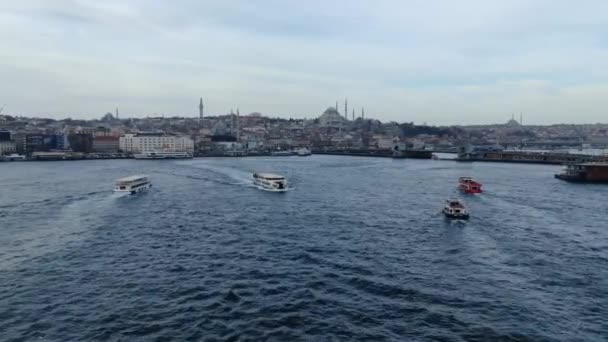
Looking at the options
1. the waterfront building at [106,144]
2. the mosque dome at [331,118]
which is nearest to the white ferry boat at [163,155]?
the waterfront building at [106,144]

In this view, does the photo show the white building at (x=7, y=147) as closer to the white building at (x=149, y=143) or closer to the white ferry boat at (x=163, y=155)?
the white building at (x=149, y=143)

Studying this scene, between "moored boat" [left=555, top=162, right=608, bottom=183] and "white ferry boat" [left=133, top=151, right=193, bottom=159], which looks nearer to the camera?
"moored boat" [left=555, top=162, right=608, bottom=183]

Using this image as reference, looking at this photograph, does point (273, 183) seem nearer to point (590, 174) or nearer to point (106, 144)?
point (590, 174)

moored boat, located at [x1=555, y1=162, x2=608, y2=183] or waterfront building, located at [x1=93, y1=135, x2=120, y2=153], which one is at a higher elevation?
waterfront building, located at [x1=93, y1=135, x2=120, y2=153]

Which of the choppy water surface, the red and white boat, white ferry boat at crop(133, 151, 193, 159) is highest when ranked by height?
white ferry boat at crop(133, 151, 193, 159)

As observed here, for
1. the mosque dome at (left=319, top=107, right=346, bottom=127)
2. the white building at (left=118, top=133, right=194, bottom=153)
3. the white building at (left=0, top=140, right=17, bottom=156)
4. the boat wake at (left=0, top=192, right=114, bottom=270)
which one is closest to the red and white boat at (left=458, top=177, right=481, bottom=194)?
the boat wake at (left=0, top=192, right=114, bottom=270)

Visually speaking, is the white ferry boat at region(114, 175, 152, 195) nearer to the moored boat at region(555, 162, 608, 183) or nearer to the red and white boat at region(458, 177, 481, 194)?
the red and white boat at region(458, 177, 481, 194)

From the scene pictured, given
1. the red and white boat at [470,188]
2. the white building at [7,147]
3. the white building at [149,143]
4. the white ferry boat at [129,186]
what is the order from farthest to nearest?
the white building at [149,143] → the white building at [7,147] → the red and white boat at [470,188] → the white ferry boat at [129,186]
